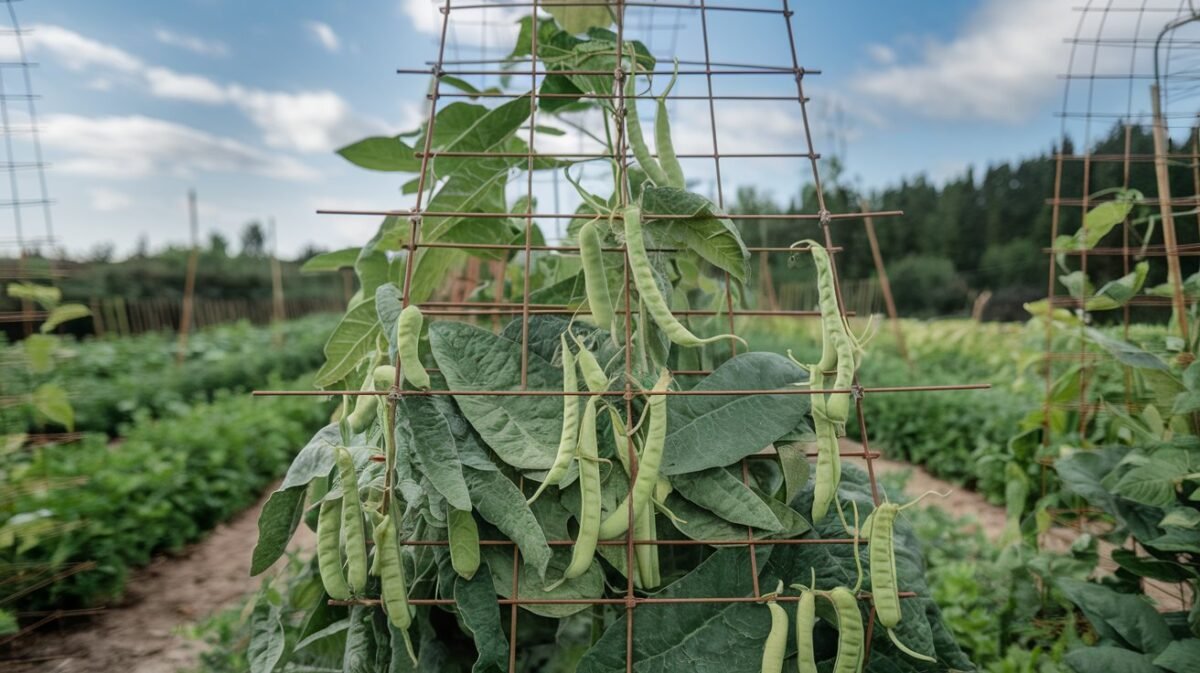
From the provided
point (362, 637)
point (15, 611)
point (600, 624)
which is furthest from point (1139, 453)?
point (15, 611)

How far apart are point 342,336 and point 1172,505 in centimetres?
209

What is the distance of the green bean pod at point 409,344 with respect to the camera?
49.4 inches

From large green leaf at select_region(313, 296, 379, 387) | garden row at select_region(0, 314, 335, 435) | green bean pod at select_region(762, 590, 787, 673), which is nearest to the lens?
green bean pod at select_region(762, 590, 787, 673)

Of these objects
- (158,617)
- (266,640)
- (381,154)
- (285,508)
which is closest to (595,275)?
(285,508)

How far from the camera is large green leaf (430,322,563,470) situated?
4.31 feet

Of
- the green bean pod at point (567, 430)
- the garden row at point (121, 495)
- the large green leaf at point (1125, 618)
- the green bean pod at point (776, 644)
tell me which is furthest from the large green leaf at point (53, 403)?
the large green leaf at point (1125, 618)

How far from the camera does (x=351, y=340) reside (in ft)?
5.78

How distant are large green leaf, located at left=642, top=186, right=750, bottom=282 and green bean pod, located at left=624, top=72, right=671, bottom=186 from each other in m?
0.10

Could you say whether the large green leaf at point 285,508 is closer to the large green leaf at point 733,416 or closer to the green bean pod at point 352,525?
the green bean pod at point 352,525

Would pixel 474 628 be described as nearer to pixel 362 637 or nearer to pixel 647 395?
pixel 362 637

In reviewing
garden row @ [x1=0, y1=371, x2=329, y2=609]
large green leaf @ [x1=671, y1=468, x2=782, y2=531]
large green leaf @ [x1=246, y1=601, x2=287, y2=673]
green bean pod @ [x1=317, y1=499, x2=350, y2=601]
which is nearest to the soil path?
garden row @ [x1=0, y1=371, x2=329, y2=609]

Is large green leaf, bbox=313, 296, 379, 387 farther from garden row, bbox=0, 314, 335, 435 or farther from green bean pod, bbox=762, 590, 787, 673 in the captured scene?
garden row, bbox=0, 314, 335, 435

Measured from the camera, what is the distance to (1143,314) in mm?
3715

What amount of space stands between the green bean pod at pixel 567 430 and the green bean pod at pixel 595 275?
0.09 m
